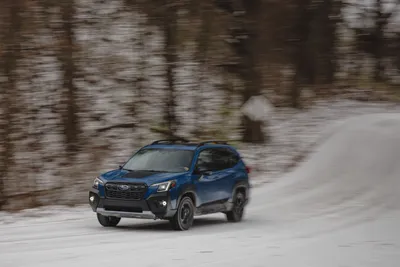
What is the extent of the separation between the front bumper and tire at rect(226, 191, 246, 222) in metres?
2.67

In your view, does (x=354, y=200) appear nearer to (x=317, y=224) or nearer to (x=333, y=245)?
(x=317, y=224)

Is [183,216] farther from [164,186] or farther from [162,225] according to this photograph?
[162,225]

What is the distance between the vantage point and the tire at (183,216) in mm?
15883

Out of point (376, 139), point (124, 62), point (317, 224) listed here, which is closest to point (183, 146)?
point (317, 224)

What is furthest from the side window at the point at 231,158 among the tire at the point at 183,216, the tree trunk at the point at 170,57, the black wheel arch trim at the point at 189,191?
the tree trunk at the point at 170,57

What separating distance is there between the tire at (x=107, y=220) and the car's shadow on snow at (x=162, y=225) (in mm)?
145

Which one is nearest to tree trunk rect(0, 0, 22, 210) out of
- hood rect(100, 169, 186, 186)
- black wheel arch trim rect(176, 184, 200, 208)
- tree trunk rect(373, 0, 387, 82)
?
hood rect(100, 169, 186, 186)

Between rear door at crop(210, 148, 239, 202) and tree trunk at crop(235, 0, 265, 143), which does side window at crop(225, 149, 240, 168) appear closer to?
rear door at crop(210, 148, 239, 202)

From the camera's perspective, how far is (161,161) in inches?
→ 666

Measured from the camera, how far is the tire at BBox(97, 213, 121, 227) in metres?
16.4

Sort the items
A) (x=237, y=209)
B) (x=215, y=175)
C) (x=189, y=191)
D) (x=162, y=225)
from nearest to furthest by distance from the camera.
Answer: (x=189, y=191)
(x=162, y=225)
(x=215, y=175)
(x=237, y=209)

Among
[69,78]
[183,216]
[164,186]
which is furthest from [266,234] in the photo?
[69,78]

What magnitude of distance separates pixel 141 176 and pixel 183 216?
1079 mm

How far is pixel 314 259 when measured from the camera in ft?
39.6
